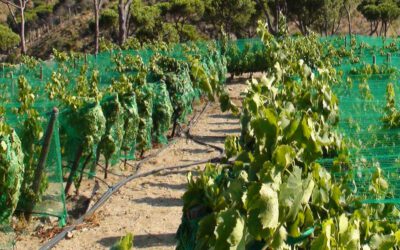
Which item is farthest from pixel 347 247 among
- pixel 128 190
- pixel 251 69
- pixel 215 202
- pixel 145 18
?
pixel 145 18

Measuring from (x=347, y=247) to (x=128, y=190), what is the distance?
6375mm

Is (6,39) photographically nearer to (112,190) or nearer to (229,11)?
(229,11)

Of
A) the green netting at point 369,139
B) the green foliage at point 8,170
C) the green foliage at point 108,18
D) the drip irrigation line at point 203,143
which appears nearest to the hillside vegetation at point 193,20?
the green foliage at point 108,18

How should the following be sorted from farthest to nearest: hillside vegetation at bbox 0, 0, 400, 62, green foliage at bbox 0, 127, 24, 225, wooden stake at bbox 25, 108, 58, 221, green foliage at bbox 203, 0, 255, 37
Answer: hillside vegetation at bbox 0, 0, 400, 62
green foliage at bbox 203, 0, 255, 37
wooden stake at bbox 25, 108, 58, 221
green foliage at bbox 0, 127, 24, 225

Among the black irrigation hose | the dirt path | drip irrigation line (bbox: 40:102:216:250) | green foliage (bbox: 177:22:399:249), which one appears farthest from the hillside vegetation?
green foliage (bbox: 177:22:399:249)

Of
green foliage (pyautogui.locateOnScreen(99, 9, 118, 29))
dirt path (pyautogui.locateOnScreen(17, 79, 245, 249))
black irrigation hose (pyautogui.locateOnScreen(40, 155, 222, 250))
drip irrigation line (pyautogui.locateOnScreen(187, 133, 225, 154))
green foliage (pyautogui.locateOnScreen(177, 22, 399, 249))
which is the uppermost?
green foliage (pyautogui.locateOnScreen(99, 9, 118, 29))

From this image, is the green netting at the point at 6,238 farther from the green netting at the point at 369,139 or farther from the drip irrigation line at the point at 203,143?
the drip irrigation line at the point at 203,143

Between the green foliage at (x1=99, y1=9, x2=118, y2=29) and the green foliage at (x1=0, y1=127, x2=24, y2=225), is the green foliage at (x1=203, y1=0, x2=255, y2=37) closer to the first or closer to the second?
the green foliage at (x1=99, y1=9, x2=118, y2=29)

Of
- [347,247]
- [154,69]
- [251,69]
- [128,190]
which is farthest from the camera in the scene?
[251,69]

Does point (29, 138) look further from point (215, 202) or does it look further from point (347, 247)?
point (347, 247)

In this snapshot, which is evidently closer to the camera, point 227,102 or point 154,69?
point 227,102

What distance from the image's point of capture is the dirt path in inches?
262

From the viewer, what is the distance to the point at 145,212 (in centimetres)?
771

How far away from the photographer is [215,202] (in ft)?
10.6
